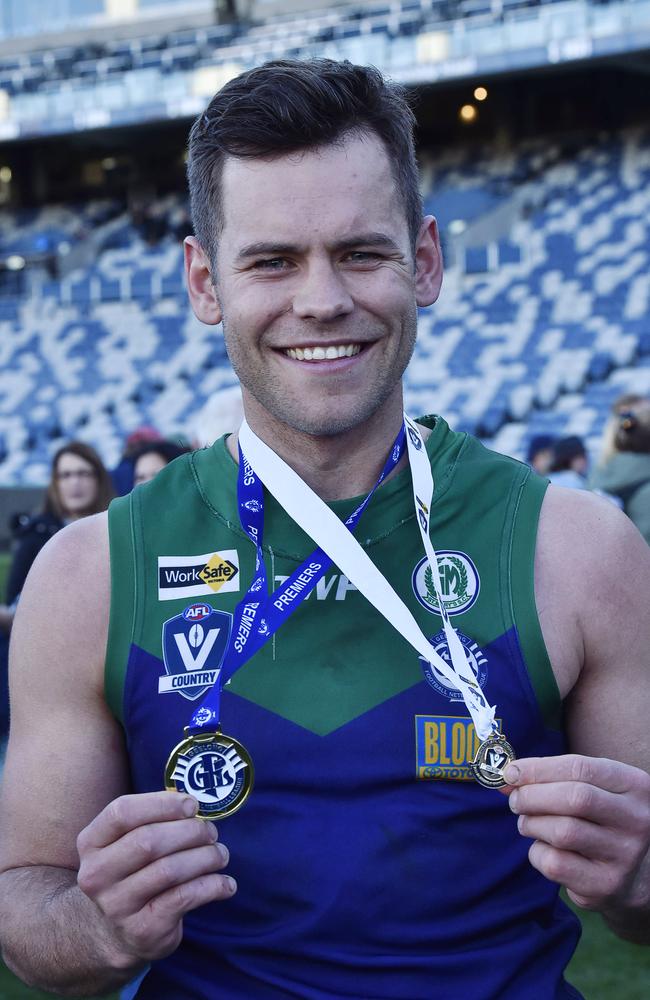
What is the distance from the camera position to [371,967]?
157 centimetres

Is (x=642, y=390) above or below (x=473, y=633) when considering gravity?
below

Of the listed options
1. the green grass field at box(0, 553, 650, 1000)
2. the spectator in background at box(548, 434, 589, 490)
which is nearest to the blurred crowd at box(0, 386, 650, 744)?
the spectator in background at box(548, 434, 589, 490)

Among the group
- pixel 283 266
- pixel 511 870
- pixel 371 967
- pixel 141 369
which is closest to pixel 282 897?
pixel 371 967

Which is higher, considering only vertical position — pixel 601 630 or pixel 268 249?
pixel 268 249

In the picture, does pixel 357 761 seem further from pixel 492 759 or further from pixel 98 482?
A: pixel 98 482

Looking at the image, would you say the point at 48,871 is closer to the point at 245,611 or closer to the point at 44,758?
the point at 44,758

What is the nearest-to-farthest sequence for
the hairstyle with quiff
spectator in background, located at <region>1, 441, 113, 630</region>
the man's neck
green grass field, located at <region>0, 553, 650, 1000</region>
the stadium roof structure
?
the hairstyle with quiff, the man's neck, green grass field, located at <region>0, 553, 650, 1000</region>, spectator in background, located at <region>1, 441, 113, 630</region>, the stadium roof structure

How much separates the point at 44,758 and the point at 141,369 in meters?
18.8

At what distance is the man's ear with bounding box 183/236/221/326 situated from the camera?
185 centimetres

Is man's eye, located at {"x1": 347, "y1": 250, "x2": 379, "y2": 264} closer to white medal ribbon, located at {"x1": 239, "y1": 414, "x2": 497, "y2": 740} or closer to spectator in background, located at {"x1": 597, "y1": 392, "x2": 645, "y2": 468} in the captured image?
white medal ribbon, located at {"x1": 239, "y1": 414, "x2": 497, "y2": 740}

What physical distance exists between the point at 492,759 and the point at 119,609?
553 millimetres

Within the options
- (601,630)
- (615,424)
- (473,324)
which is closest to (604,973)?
(601,630)

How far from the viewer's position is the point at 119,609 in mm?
1697

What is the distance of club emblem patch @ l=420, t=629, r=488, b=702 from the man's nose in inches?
18.6
